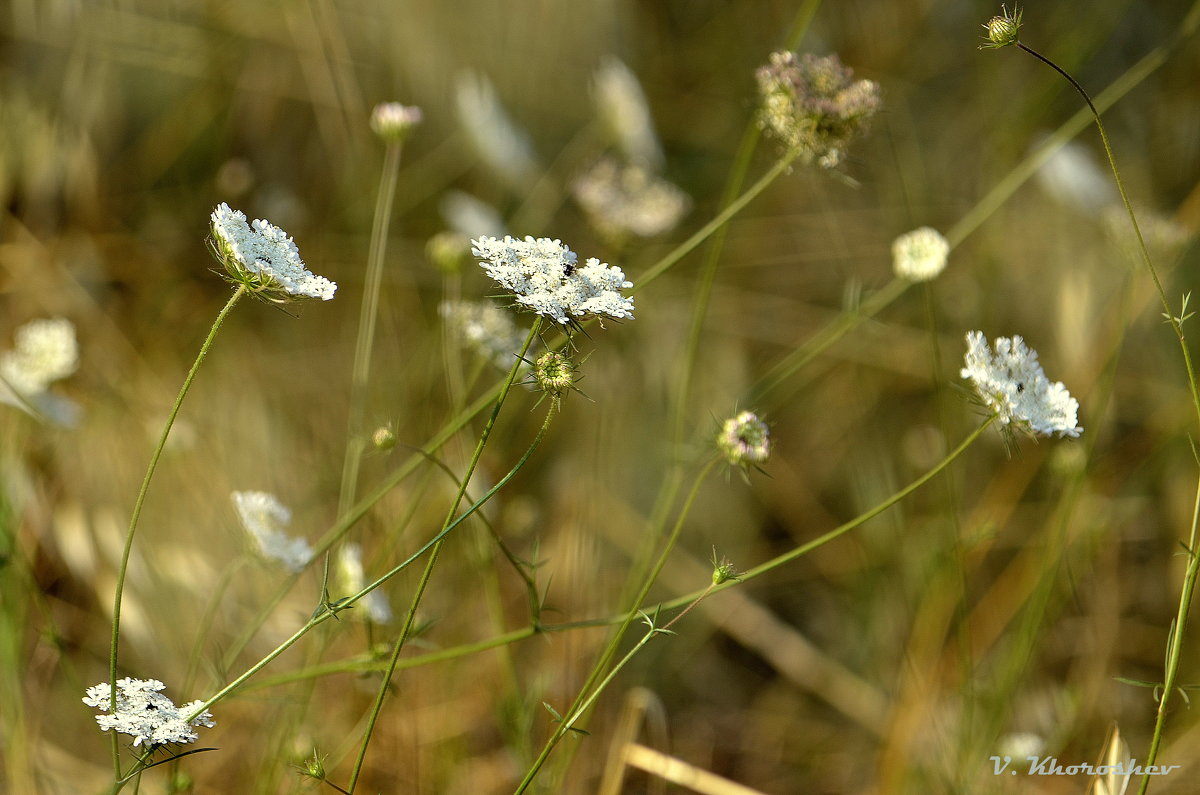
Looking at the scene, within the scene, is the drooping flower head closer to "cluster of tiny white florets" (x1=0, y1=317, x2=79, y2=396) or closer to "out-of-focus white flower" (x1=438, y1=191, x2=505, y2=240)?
"out-of-focus white flower" (x1=438, y1=191, x2=505, y2=240)

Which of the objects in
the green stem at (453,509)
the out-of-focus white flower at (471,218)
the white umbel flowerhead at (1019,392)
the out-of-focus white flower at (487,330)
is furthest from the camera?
the out-of-focus white flower at (471,218)

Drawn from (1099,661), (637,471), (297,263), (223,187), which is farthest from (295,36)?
(1099,661)

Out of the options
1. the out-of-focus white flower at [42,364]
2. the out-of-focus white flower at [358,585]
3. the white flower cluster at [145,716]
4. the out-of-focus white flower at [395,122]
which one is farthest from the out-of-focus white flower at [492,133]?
the white flower cluster at [145,716]

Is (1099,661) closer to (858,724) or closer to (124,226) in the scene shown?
(858,724)

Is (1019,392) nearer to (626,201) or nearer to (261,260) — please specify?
(261,260)

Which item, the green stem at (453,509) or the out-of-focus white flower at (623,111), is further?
the out-of-focus white flower at (623,111)

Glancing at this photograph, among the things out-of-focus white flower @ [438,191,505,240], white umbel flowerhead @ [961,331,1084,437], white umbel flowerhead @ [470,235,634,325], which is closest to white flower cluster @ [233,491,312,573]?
white umbel flowerhead @ [470,235,634,325]

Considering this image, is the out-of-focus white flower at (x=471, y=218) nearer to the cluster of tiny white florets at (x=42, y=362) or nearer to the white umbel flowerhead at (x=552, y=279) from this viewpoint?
the cluster of tiny white florets at (x=42, y=362)
